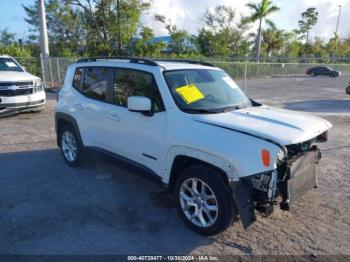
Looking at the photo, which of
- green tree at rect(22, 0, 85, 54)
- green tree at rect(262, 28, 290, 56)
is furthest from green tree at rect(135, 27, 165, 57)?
green tree at rect(262, 28, 290, 56)

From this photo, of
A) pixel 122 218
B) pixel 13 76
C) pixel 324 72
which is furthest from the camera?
pixel 324 72

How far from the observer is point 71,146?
18.0 feet

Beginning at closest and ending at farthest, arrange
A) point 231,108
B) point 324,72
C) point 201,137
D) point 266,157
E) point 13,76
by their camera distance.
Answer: point 266,157 < point 201,137 < point 231,108 < point 13,76 < point 324,72

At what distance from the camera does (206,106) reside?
3779 millimetres

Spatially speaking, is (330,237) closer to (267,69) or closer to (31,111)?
(31,111)

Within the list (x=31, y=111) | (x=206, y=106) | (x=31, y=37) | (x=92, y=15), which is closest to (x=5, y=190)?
(x=206, y=106)

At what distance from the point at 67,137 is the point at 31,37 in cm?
3743

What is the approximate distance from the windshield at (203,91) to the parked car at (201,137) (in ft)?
0.05

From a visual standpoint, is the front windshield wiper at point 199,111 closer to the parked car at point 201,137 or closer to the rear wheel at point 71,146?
the parked car at point 201,137

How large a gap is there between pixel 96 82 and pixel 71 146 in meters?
1.32

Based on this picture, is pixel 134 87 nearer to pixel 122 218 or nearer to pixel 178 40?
pixel 122 218

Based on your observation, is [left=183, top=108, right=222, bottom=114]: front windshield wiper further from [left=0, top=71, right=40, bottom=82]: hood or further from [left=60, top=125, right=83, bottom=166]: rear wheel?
[left=0, top=71, right=40, bottom=82]: hood

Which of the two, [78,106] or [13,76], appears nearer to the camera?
[78,106]

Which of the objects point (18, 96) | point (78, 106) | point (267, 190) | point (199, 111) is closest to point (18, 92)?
point (18, 96)
